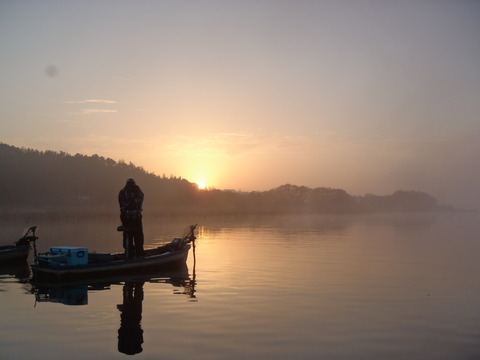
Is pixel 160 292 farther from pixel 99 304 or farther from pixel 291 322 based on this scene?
pixel 291 322

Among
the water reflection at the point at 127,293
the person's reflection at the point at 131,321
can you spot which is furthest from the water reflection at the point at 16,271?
the person's reflection at the point at 131,321

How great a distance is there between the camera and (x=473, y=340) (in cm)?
1088

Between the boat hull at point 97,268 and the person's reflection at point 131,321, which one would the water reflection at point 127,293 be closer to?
the person's reflection at point 131,321

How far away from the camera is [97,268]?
718 inches

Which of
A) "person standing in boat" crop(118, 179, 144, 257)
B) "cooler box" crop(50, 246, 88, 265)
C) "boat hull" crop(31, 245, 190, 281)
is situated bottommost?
"boat hull" crop(31, 245, 190, 281)

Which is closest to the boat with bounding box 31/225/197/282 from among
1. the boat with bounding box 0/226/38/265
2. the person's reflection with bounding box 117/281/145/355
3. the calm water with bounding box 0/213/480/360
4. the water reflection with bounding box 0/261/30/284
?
the calm water with bounding box 0/213/480/360

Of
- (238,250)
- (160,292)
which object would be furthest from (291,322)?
(238,250)

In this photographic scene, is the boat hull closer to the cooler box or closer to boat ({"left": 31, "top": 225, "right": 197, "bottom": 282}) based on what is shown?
boat ({"left": 31, "top": 225, "right": 197, "bottom": 282})

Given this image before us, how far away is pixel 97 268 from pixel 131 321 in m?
6.82

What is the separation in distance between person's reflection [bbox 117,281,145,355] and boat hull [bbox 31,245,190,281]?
158cm

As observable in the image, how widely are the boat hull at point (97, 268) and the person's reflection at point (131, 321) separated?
5.20 ft

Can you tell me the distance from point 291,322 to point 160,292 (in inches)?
225

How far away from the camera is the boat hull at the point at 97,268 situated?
17609mm

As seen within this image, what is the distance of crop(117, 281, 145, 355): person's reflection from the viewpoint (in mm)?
9875
